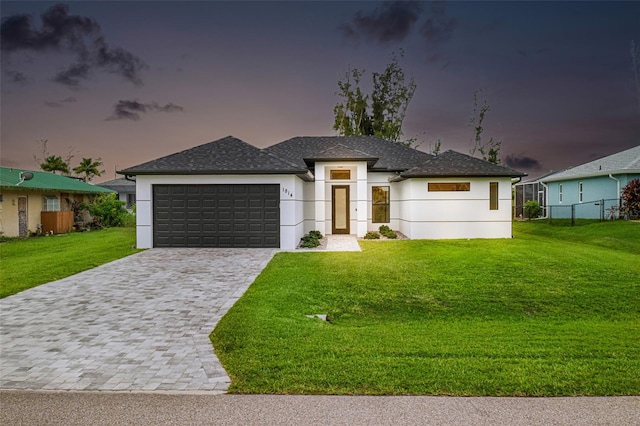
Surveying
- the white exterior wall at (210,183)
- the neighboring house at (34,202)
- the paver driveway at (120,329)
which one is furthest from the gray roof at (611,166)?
the neighboring house at (34,202)

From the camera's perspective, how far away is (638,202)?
19906mm

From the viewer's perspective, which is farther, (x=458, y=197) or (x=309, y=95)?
(x=309, y=95)

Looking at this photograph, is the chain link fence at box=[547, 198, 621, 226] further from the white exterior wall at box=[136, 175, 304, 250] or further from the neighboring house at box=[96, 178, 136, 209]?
the neighboring house at box=[96, 178, 136, 209]

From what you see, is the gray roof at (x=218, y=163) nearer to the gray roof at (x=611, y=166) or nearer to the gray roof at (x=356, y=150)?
the gray roof at (x=356, y=150)

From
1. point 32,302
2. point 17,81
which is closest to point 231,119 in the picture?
point 17,81

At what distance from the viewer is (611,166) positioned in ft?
73.8

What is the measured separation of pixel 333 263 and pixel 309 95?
43.1 ft

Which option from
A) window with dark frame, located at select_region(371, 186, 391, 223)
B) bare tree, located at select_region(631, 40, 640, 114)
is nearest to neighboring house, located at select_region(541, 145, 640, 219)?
bare tree, located at select_region(631, 40, 640, 114)

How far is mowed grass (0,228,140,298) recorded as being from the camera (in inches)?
378

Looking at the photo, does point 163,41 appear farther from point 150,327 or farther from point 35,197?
point 150,327

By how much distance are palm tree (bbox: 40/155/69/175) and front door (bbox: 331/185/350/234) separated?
31258 millimetres

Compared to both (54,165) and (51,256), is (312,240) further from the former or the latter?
(54,165)

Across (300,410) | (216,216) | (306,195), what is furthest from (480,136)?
(300,410)

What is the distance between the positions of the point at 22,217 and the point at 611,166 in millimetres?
32131
